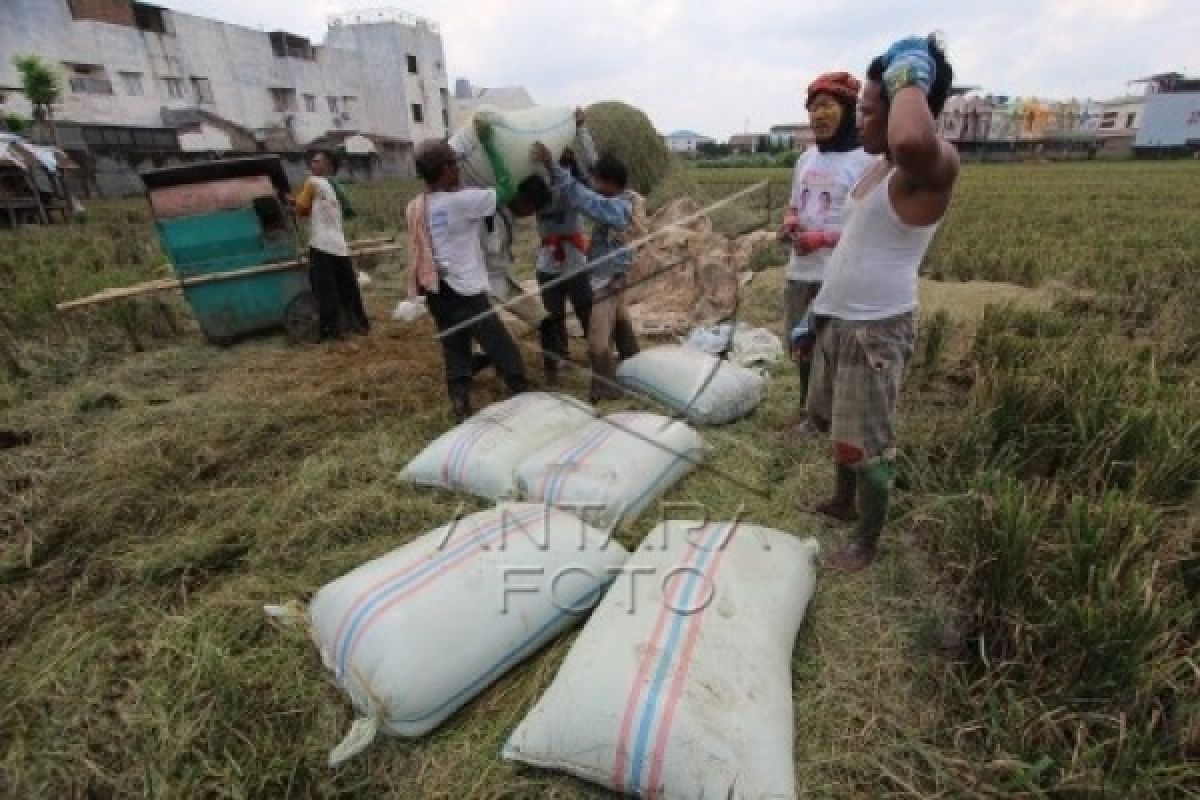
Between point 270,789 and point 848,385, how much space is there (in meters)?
1.89

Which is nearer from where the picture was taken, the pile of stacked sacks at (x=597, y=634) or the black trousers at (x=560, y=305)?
the pile of stacked sacks at (x=597, y=634)

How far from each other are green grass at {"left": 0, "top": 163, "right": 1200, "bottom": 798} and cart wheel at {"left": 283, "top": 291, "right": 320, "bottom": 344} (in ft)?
2.95

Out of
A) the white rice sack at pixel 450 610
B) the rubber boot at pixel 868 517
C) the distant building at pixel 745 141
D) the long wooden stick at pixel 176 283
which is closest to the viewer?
the white rice sack at pixel 450 610

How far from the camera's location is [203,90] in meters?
26.4

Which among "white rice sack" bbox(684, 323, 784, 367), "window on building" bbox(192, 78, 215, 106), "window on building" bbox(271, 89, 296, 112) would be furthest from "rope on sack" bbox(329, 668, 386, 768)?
"window on building" bbox(271, 89, 296, 112)

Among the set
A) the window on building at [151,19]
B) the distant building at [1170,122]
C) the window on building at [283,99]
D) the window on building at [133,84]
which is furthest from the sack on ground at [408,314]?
the distant building at [1170,122]

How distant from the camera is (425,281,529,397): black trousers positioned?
3061 mm

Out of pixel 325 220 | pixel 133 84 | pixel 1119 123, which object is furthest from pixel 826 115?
pixel 1119 123

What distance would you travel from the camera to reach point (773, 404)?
3.34m

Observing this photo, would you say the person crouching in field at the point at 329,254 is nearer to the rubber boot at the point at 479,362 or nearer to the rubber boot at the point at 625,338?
the rubber boot at the point at 479,362

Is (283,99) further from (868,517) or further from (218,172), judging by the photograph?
(868,517)

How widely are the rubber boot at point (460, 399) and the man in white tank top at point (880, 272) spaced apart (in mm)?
1861

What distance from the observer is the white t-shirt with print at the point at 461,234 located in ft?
9.29

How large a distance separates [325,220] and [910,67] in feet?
13.6
